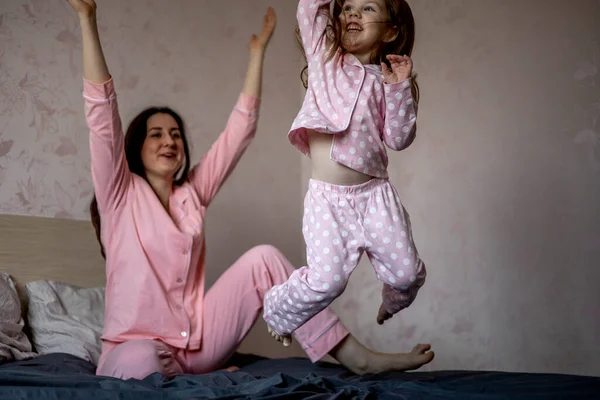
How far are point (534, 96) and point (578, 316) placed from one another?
72 centimetres

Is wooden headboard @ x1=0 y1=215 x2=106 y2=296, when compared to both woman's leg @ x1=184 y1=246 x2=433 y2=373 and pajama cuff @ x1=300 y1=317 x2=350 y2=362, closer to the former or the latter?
woman's leg @ x1=184 y1=246 x2=433 y2=373

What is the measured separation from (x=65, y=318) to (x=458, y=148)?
4.81 ft

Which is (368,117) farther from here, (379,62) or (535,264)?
(535,264)

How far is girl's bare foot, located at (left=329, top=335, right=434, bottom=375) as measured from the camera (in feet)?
6.06

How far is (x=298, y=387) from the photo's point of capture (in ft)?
4.95

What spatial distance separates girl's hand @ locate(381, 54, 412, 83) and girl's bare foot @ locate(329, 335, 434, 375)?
0.73m

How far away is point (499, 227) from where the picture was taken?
2445 millimetres

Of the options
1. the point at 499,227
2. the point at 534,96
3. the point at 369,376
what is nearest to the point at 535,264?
the point at 499,227

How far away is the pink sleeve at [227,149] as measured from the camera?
226 centimetres

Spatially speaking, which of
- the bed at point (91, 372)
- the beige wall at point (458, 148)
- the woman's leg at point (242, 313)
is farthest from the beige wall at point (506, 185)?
the woman's leg at point (242, 313)

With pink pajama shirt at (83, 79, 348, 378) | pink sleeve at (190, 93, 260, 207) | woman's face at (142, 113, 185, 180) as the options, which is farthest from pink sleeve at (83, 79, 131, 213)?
pink sleeve at (190, 93, 260, 207)

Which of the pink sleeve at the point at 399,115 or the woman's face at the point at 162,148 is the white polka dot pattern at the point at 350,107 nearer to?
the pink sleeve at the point at 399,115

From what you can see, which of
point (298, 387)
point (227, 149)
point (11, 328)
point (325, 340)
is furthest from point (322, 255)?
point (11, 328)

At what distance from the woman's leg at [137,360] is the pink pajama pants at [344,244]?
38 centimetres
